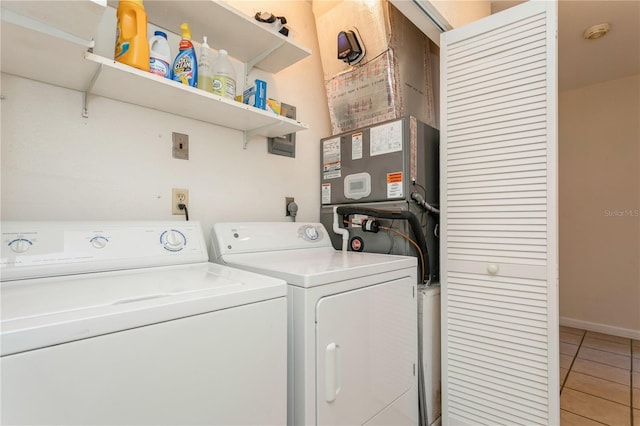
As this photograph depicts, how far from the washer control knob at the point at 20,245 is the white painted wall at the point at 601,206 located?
456cm

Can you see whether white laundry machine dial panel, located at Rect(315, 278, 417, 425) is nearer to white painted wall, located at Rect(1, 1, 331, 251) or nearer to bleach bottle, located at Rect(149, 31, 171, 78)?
white painted wall, located at Rect(1, 1, 331, 251)

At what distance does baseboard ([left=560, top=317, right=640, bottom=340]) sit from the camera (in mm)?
3126

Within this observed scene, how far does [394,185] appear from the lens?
1.72m

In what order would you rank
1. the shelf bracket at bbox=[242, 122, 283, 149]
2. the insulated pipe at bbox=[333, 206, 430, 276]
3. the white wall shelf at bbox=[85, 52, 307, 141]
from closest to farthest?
the white wall shelf at bbox=[85, 52, 307, 141] → the insulated pipe at bbox=[333, 206, 430, 276] → the shelf bracket at bbox=[242, 122, 283, 149]

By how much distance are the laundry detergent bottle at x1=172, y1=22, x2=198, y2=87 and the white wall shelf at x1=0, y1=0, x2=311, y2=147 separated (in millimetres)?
82

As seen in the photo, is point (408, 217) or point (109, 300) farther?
point (408, 217)

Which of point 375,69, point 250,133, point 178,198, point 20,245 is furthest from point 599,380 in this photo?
point 20,245

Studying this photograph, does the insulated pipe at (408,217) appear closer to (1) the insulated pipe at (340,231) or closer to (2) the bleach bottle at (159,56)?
(1) the insulated pipe at (340,231)

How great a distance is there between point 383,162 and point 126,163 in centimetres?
131

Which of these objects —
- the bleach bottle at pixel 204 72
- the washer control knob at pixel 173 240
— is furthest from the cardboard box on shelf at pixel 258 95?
the washer control knob at pixel 173 240

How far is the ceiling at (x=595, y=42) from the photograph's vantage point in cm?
227

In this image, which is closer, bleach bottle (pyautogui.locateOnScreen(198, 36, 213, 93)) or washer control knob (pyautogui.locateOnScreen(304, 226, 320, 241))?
bleach bottle (pyautogui.locateOnScreen(198, 36, 213, 93))

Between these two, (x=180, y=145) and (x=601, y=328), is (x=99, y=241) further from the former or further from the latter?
(x=601, y=328)

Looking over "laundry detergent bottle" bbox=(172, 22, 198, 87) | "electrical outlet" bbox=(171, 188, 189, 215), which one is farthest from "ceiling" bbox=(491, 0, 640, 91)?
"electrical outlet" bbox=(171, 188, 189, 215)
